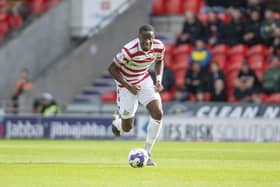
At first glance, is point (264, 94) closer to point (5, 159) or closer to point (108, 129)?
point (108, 129)

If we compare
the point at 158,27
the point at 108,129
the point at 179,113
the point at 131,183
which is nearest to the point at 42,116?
the point at 108,129

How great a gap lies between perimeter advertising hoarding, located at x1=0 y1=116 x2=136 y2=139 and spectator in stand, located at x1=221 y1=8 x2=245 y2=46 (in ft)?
12.9

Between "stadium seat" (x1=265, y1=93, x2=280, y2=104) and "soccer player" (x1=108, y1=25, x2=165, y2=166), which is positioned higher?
"soccer player" (x1=108, y1=25, x2=165, y2=166)

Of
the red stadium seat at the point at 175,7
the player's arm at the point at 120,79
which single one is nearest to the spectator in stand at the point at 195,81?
the red stadium seat at the point at 175,7

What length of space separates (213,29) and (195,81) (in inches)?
77.5

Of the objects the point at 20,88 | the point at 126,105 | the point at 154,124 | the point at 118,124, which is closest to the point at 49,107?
the point at 20,88

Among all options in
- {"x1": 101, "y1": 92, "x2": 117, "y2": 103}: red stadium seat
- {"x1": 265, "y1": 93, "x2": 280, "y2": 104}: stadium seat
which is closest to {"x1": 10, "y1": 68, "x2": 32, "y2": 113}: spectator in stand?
{"x1": 101, "y1": 92, "x2": 117, "y2": 103}: red stadium seat

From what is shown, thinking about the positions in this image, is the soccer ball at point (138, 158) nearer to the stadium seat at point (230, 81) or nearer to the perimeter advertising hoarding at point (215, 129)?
the perimeter advertising hoarding at point (215, 129)

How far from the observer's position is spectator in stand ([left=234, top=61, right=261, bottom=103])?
2522 centimetres

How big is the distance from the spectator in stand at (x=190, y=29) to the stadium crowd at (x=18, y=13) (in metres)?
5.10

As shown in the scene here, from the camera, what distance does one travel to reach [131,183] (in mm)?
11164

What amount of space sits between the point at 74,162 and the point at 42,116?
437 inches

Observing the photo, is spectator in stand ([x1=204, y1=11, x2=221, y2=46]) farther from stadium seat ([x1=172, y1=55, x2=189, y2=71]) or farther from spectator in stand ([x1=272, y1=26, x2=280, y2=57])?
spectator in stand ([x1=272, y1=26, x2=280, y2=57])

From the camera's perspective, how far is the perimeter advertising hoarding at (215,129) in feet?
80.0
